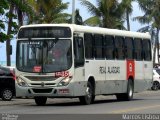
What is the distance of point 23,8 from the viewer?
3522cm

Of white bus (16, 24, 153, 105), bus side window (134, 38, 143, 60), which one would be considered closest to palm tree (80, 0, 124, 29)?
bus side window (134, 38, 143, 60)

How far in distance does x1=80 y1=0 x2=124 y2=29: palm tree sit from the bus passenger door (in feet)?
97.0

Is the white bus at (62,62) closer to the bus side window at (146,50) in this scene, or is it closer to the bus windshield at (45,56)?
the bus windshield at (45,56)

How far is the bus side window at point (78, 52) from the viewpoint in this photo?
25.9 metres

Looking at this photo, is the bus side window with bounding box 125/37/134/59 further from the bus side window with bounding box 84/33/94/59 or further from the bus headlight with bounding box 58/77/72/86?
the bus headlight with bounding box 58/77/72/86

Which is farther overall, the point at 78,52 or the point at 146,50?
the point at 146,50

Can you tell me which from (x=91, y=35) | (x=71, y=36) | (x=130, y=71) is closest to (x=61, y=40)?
(x=71, y=36)

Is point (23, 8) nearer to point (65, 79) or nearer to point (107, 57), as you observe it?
point (107, 57)

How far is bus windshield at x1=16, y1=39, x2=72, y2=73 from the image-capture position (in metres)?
25.6

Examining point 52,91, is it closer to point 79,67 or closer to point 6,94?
point 79,67

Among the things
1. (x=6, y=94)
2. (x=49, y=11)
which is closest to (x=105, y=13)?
(x=49, y=11)

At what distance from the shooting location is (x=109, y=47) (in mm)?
29000

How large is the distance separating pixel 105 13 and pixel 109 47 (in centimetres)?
2782

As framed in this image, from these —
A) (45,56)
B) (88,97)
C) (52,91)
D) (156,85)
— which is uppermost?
(45,56)
